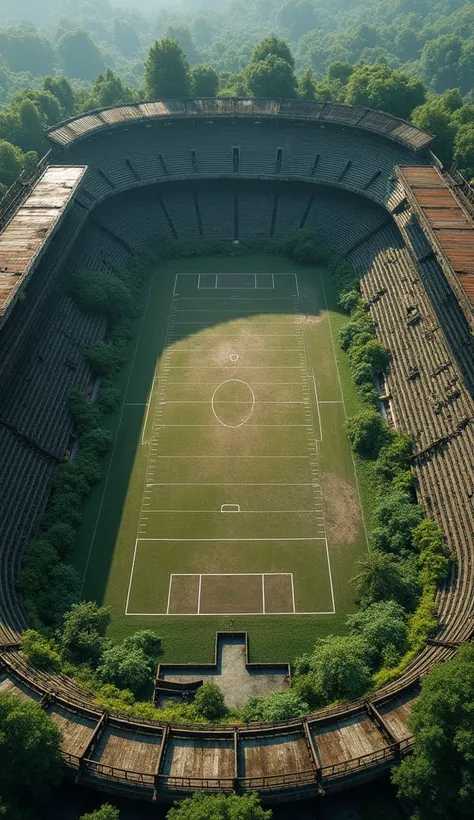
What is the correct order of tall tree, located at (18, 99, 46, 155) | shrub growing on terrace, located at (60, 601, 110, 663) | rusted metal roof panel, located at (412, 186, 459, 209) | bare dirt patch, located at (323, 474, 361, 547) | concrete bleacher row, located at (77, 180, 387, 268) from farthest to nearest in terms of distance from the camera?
tall tree, located at (18, 99, 46, 155)
concrete bleacher row, located at (77, 180, 387, 268)
rusted metal roof panel, located at (412, 186, 459, 209)
bare dirt patch, located at (323, 474, 361, 547)
shrub growing on terrace, located at (60, 601, 110, 663)

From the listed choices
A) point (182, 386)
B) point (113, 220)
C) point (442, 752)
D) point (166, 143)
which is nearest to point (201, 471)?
point (182, 386)

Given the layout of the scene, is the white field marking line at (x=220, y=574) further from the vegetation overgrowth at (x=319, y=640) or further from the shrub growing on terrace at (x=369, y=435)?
the shrub growing on terrace at (x=369, y=435)

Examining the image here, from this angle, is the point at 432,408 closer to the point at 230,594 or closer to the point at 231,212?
the point at 230,594

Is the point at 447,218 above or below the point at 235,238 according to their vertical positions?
below

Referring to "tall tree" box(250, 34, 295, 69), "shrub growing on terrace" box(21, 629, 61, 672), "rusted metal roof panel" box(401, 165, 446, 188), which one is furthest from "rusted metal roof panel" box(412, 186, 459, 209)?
"shrub growing on terrace" box(21, 629, 61, 672)

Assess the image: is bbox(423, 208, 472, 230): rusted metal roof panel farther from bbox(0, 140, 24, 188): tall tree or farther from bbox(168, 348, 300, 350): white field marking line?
bbox(0, 140, 24, 188): tall tree

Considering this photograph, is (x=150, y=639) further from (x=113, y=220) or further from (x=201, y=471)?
(x=113, y=220)

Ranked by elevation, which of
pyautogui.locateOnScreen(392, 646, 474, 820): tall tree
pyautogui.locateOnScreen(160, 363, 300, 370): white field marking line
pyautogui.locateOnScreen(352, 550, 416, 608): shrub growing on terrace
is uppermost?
pyautogui.locateOnScreen(160, 363, 300, 370): white field marking line

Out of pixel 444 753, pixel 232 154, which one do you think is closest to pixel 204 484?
pixel 444 753
